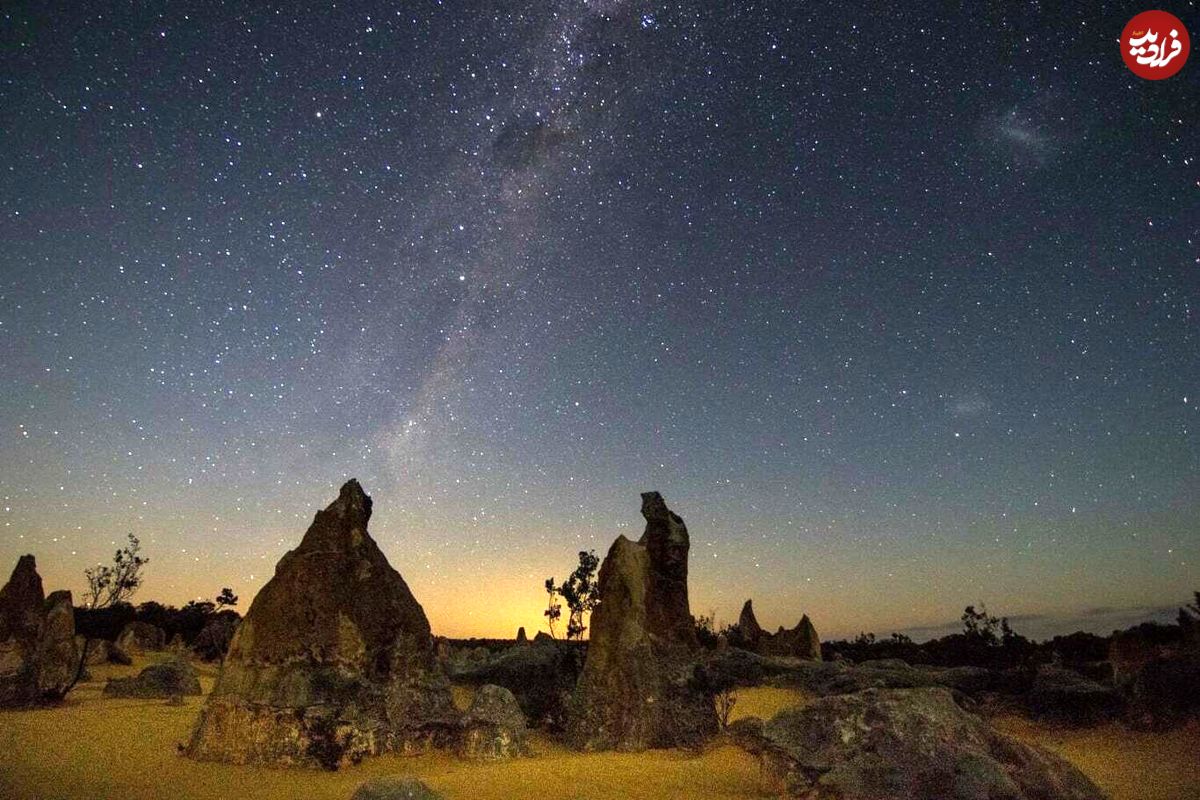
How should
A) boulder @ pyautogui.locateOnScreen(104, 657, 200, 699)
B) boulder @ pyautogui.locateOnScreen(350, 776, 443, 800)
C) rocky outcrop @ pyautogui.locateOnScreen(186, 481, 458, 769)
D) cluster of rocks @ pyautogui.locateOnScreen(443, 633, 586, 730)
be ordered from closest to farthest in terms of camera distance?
boulder @ pyautogui.locateOnScreen(350, 776, 443, 800)
rocky outcrop @ pyautogui.locateOnScreen(186, 481, 458, 769)
cluster of rocks @ pyautogui.locateOnScreen(443, 633, 586, 730)
boulder @ pyautogui.locateOnScreen(104, 657, 200, 699)

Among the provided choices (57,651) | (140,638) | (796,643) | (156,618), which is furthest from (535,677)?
(156,618)

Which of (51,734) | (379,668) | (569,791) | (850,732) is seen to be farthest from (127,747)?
(850,732)

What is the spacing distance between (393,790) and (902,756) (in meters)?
6.51

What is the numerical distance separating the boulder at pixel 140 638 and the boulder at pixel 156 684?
22.0 metres

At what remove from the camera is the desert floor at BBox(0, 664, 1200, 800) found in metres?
9.80

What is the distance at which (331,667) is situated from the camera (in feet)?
41.4

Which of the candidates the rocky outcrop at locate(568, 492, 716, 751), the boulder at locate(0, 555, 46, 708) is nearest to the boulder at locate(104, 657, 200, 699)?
the boulder at locate(0, 555, 46, 708)

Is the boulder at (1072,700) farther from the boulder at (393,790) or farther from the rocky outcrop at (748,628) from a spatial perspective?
the rocky outcrop at (748,628)

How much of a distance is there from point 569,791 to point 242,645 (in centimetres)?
737

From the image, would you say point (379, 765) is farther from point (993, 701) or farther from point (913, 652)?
point (913, 652)

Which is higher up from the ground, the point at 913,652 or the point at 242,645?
the point at 242,645

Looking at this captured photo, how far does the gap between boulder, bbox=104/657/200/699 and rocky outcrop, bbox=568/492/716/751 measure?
15.1m

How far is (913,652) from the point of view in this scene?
47.7 meters

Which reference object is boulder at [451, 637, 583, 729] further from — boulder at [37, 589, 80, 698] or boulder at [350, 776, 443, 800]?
boulder at [37, 589, 80, 698]
